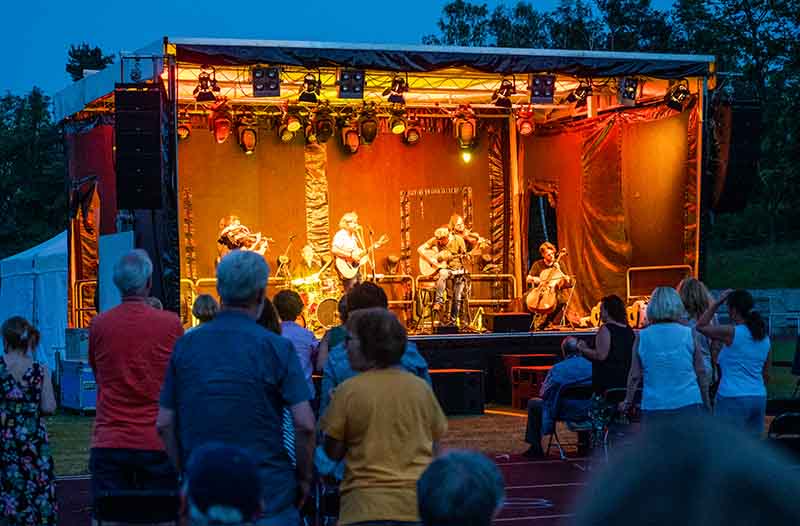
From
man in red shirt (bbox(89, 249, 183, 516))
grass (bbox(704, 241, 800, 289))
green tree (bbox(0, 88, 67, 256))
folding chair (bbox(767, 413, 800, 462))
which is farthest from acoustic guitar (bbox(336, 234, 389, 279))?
green tree (bbox(0, 88, 67, 256))

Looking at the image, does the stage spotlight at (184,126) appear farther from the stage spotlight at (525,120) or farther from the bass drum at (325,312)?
the stage spotlight at (525,120)

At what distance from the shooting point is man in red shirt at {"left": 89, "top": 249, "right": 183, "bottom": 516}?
5293 mm

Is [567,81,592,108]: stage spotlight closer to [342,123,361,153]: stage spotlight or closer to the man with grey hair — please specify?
[342,123,361,153]: stage spotlight

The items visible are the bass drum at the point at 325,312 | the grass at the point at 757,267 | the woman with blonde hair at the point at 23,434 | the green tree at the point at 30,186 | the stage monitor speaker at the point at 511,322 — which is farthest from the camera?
the green tree at the point at 30,186

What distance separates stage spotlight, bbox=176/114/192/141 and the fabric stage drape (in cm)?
517

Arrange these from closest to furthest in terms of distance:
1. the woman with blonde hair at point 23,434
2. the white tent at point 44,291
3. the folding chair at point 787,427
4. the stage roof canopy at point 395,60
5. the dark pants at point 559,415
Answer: the woman with blonde hair at point 23,434 < the folding chair at point 787,427 < the dark pants at point 559,415 < the stage roof canopy at point 395,60 < the white tent at point 44,291

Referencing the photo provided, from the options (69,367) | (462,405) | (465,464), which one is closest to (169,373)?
(465,464)

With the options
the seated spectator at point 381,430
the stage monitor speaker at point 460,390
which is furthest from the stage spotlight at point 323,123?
the seated spectator at point 381,430

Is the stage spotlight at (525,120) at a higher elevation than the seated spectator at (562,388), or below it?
higher

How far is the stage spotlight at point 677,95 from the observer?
16.8 metres

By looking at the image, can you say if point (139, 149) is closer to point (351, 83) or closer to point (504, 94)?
point (351, 83)

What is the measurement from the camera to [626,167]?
1905 cm

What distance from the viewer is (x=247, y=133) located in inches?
760

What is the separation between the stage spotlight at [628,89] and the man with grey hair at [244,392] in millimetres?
13179
